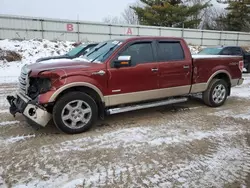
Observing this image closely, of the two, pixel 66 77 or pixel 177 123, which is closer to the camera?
pixel 66 77

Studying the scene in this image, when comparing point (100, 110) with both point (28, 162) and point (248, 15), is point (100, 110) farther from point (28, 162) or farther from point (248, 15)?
point (248, 15)

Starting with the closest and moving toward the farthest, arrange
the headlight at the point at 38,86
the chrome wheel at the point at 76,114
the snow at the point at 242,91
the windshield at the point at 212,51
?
the headlight at the point at 38,86 < the chrome wheel at the point at 76,114 < the snow at the point at 242,91 < the windshield at the point at 212,51

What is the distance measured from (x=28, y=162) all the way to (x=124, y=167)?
139cm

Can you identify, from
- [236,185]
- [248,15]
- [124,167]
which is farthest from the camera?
[248,15]

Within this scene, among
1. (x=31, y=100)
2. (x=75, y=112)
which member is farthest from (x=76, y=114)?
(x=31, y=100)

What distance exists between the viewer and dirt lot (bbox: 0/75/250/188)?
3.09 m

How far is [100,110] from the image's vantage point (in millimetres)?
4875

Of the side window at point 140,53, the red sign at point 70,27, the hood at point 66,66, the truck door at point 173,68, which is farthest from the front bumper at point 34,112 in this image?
the red sign at point 70,27

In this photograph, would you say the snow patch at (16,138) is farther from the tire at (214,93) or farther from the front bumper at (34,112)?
the tire at (214,93)

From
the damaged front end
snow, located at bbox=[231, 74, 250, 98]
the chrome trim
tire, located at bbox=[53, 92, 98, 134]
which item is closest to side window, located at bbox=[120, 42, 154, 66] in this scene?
tire, located at bbox=[53, 92, 98, 134]

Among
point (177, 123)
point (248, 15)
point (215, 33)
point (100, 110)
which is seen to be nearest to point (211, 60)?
point (177, 123)

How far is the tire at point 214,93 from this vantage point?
249 inches

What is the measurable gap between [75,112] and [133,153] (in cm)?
139

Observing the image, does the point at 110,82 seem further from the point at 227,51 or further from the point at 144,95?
the point at 227,51
